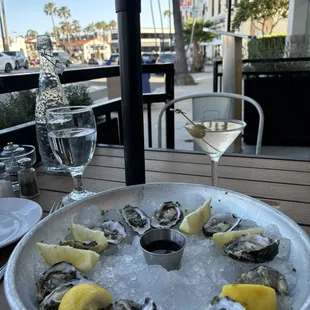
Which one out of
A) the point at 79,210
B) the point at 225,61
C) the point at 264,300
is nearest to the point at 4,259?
the point at 79,210

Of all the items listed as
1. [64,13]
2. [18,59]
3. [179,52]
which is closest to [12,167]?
[179,52]

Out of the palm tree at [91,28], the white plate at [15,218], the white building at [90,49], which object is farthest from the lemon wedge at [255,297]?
the palm tree at [91,28]

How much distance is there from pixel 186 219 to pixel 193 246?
4 cm

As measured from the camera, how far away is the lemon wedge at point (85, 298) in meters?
0.29

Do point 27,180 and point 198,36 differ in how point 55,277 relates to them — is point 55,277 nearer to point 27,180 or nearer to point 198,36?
point 27,180

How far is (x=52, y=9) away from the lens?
27.3 m

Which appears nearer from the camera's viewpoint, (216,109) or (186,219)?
(186,219)

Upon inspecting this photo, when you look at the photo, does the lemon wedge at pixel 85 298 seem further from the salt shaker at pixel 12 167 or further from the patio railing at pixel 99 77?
the patio railing at pixel 99 77

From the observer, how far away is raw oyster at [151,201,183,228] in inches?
18.6

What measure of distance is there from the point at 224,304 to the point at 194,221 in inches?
6.7

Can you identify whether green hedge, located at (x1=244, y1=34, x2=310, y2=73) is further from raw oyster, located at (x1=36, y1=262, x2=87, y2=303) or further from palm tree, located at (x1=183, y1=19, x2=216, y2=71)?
palm tree, located at (x1=183, y1=19, x2=216, y2=71)

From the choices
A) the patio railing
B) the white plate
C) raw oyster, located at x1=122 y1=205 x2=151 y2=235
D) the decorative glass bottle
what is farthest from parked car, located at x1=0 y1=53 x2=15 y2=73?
raw oyster, located at x1=122 y1=205 x2=151 y2=235

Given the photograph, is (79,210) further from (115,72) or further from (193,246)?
(115,72)

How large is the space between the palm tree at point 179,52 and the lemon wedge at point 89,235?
8.70 metres
